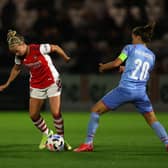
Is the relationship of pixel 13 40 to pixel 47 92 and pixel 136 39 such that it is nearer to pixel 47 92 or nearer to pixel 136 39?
pixel 47 92

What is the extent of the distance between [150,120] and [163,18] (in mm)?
10783

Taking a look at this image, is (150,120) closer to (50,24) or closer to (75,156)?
(75,156)

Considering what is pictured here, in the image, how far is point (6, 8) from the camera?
2075cm

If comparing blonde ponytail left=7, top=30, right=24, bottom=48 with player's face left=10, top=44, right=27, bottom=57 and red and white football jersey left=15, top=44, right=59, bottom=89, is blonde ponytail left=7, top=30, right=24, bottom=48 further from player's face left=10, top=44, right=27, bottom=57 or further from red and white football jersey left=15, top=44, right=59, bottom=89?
red and white football jersey left=15, top=44, right=59, bottom=89

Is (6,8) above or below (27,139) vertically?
above

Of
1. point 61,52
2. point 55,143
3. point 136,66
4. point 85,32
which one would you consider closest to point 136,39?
point 136,66

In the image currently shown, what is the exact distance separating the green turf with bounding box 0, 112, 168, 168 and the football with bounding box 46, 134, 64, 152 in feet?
0.37

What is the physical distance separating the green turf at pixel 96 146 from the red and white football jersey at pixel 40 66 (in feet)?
3.11

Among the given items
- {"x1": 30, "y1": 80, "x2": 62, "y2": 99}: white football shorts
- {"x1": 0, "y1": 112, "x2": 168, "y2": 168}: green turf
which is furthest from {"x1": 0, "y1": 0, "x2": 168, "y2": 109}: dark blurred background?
{"x1": 30, "y1": 80, "x2": 62, "y2": 99}: white football shorts

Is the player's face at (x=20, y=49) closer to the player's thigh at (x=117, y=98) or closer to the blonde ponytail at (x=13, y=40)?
the blonde ponytail at (x=13, y=40)

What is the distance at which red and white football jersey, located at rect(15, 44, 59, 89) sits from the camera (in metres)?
10.8

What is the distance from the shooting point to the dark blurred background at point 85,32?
20234 mm

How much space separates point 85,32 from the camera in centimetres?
2088

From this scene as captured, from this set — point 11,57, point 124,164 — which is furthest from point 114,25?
point 124,164
